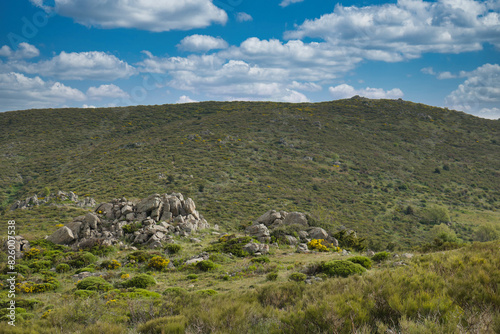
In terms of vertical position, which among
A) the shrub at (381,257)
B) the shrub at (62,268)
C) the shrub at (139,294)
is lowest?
the shrub at (62,268)

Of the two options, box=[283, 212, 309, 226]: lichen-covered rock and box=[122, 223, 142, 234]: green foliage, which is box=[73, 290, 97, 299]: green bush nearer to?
box=[122, 223, 142, 234]: green foliage

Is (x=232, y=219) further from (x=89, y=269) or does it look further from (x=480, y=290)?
(x=480, y=290)

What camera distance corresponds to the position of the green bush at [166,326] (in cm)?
668

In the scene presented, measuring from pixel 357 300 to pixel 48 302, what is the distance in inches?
507

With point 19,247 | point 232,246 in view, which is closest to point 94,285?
point 232,246

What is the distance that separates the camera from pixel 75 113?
87.6m

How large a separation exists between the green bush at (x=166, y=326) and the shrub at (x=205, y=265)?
1002 centimetres

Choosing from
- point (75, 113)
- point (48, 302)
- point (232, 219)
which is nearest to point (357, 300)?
point (48, 302)

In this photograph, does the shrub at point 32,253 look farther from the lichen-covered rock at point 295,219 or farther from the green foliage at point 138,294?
the lichen-covered rock at point 295,219

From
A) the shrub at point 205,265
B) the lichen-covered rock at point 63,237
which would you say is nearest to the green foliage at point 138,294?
the shrub at point 205,265

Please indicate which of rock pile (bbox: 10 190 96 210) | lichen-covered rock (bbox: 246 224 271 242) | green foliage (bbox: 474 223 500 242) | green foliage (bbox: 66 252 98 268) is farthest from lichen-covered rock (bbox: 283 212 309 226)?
green foliage (bbox: 474 223 500 242)

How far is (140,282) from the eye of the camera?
14.5 m

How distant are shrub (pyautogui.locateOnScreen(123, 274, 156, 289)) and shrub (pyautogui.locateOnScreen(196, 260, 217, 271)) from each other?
3.27 meters

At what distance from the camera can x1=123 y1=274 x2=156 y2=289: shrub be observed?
566 inches
